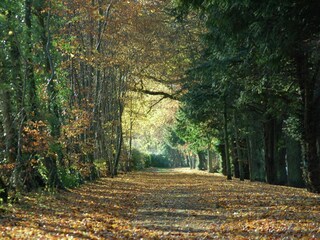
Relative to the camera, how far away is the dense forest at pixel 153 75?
11.7 metres

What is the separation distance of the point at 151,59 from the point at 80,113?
10851 millimetres

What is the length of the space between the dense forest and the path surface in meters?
1.56

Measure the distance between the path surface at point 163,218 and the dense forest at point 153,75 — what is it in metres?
1.56

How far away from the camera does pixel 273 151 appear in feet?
86.4

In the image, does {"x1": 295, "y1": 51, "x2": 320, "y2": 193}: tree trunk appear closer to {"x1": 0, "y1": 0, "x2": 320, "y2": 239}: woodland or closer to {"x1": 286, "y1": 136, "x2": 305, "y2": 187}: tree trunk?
{"x1": 0, "y1": 0, "x2": 320, "y2": 239}: woodland

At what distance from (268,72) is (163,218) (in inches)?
240

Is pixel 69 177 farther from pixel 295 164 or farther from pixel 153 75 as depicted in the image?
pixel 153 75

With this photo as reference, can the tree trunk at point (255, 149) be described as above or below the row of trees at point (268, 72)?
below

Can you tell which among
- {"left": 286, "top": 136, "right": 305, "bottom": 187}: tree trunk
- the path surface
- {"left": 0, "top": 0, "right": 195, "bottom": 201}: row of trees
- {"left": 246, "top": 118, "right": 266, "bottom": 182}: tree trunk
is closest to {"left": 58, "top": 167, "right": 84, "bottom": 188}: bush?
{"left": 0, "top": 0, "right": 195, "bottom": 201}: row of trees

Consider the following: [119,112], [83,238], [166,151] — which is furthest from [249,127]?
[166,151]

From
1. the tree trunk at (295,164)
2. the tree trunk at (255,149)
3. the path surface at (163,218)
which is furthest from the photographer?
the tree trunk at (255,149)

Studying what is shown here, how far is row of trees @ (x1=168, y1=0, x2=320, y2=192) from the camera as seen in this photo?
35.2 feet

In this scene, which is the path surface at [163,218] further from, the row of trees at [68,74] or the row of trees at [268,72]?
the row of trees at [268,72]

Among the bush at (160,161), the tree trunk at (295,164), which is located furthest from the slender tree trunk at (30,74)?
the bush at (160,161)
